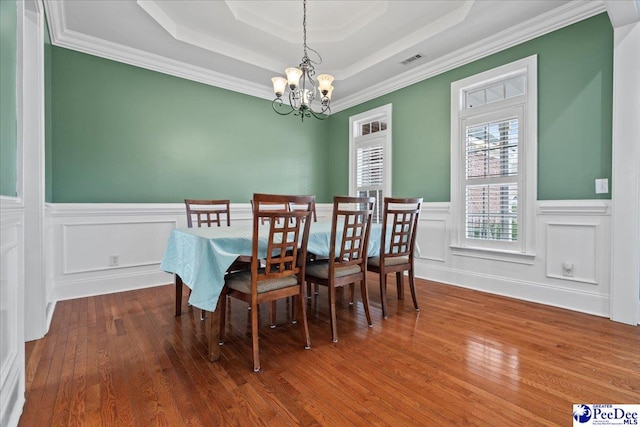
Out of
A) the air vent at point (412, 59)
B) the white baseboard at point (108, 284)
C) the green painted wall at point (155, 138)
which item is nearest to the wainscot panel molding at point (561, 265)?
the air vent at point (412, 59)

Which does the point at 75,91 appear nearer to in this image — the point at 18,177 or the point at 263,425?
the point at 18,177

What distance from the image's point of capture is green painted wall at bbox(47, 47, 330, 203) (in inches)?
128

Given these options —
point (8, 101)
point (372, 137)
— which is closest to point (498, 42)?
point (372, 137)

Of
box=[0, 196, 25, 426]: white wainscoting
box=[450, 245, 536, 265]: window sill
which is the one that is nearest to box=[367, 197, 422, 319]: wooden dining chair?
box=[450, 245, 536, 265]: window sill

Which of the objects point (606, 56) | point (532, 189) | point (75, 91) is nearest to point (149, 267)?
point (75, 91)

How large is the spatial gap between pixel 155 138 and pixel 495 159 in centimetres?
400

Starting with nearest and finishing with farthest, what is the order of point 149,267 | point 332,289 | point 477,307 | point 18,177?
point 18,177, point 332,289, point 477,307, point 149,267

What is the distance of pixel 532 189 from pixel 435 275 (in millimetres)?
1493

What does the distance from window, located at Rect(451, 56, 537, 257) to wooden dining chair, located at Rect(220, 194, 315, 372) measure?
2361 mm

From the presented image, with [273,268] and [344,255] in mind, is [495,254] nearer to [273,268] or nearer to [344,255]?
[344,255]

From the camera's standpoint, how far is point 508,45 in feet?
10.6

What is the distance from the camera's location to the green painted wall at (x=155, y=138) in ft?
10.6

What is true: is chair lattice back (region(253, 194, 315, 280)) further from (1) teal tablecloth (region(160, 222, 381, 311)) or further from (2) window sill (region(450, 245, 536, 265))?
(2) window sill (region(450, 245, 536, 265))

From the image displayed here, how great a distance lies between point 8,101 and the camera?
4.47ft
